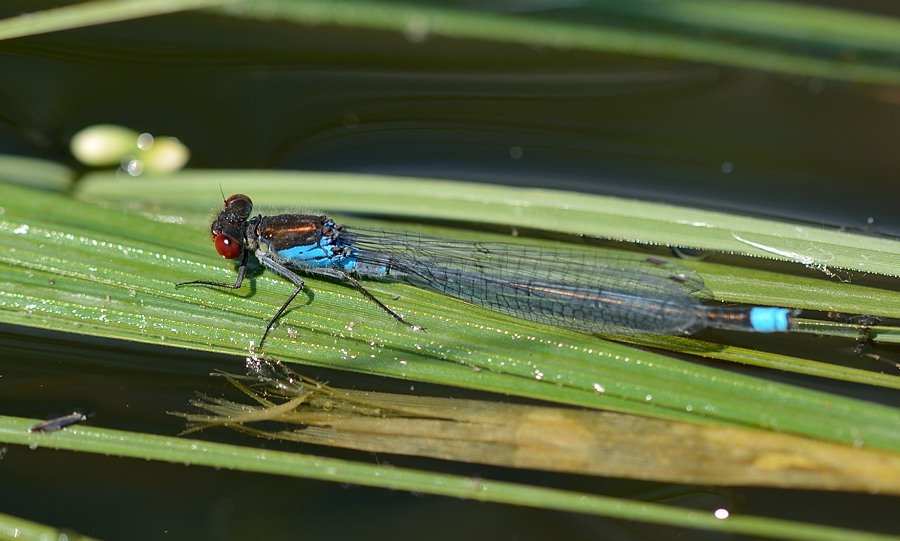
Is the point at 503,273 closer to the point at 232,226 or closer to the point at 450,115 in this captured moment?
the point at 232,226

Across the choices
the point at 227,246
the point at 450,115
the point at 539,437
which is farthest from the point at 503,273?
the point at 450,115

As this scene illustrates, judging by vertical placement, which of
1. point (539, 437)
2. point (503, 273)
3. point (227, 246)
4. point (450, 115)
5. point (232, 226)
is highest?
point (450, 115)

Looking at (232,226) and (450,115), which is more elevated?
(450,115)

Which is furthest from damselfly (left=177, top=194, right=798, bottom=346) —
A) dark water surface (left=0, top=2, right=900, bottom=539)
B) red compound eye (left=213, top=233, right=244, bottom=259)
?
dark water surface (left=0, top=2, right=900, bottom=539)

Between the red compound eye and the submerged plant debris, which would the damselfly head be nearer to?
the red compound eye

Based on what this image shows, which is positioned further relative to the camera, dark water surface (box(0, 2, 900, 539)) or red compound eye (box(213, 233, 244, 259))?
dark water surface (box(0, 2, 900, 539))

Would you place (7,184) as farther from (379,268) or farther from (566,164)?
(566,164)

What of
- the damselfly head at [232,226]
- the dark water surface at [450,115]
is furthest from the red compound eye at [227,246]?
the dark water surface at [450,115]

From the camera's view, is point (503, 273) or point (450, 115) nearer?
point (503, 273)
